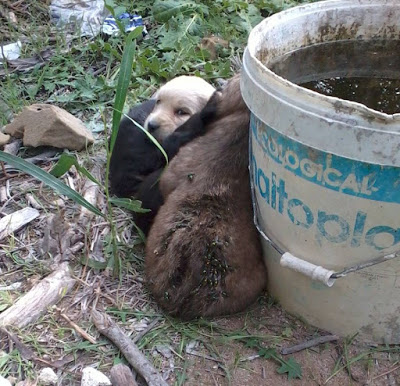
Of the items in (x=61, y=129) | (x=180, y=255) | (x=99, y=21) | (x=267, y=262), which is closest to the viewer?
(x=180, y=255)

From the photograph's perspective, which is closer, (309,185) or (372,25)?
(309,185)

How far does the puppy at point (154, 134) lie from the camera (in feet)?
10.3

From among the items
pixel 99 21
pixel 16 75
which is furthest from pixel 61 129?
pixel 99 21

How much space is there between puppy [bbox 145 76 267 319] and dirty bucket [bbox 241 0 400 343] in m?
0.10

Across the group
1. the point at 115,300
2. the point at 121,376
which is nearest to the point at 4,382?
the point at 121,376

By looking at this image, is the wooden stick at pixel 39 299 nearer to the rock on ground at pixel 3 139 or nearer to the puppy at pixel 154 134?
the puppy at pixel 154 134

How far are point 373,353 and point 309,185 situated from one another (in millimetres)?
835

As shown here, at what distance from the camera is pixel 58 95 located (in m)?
4.19

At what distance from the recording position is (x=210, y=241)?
8.29 ft

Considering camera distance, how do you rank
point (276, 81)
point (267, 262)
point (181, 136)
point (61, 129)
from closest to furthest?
point (276, 81) < point (267, 262) < point (181, 136) < point (61, 129)

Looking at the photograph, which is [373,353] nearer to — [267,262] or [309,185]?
[267,262]

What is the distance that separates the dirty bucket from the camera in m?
1.98

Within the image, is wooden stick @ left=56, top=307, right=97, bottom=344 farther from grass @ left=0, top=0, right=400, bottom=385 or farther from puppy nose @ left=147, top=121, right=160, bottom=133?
puppy nose @ left=147, top=121, right=160, bottom=133

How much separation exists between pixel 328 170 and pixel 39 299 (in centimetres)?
133
